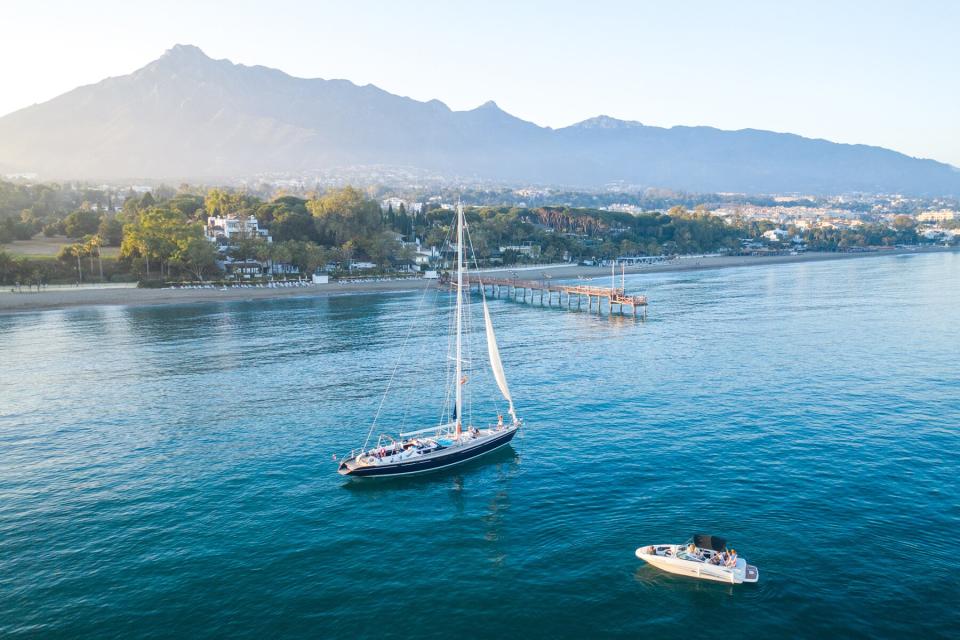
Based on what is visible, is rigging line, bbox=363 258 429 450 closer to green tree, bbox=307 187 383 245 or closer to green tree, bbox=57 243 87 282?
green tree, bbox=307 187 383 245

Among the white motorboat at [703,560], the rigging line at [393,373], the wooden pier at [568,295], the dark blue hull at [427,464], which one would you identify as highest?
the wooden pier at [568,295]

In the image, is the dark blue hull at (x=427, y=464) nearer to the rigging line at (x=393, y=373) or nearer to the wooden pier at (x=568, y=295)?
the rigging line at (x=393, y=373)

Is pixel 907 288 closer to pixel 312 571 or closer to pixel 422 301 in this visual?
pixel 422 301

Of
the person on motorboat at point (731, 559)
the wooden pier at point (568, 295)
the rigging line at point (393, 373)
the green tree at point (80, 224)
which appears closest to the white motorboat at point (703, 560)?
the person on motorboat at point (731, 559)

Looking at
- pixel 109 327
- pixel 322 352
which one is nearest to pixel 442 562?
pixel 322 352

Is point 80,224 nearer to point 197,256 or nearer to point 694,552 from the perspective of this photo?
point 197,256

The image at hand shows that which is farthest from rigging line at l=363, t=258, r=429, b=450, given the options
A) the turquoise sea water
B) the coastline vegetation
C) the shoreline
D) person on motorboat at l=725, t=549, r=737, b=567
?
the coastline vegetation
